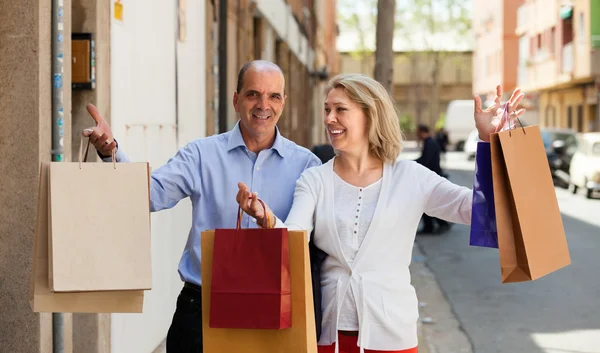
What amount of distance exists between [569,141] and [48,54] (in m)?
28.1

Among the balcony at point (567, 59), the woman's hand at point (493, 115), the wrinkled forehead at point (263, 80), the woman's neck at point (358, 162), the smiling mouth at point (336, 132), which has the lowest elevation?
the woman's neck at point (358, 162)

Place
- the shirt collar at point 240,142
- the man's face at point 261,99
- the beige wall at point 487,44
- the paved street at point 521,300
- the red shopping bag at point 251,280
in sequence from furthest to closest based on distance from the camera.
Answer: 1. the beige wall at point 487,44
2. the paved street at point 521,300
3. the shirt collar at point 240,142
4. the man's face at point 261,99
5. the red shopping bag at point 251,280

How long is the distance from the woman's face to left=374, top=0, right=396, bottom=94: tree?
28.2 ft

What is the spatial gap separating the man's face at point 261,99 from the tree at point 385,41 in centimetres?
834

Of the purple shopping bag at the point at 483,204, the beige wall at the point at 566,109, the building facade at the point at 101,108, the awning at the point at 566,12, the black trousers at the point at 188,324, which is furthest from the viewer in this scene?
the beige wall at the point at 566,109

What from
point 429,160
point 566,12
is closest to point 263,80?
point 429,160

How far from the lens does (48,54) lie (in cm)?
489

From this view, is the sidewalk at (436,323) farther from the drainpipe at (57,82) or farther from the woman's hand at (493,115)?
the woman's hand at (493,115)

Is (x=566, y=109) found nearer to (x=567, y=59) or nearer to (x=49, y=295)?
(x=567, y=59)

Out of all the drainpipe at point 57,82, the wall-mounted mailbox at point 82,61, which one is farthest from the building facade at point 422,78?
the drainpipe at point 57,82

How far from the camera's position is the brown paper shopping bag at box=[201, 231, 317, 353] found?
3.30 m

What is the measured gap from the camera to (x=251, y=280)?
3.29 metres

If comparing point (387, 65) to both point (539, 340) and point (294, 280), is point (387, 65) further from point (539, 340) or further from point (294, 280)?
point (294, 280)

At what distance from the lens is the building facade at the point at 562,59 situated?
139 feet
